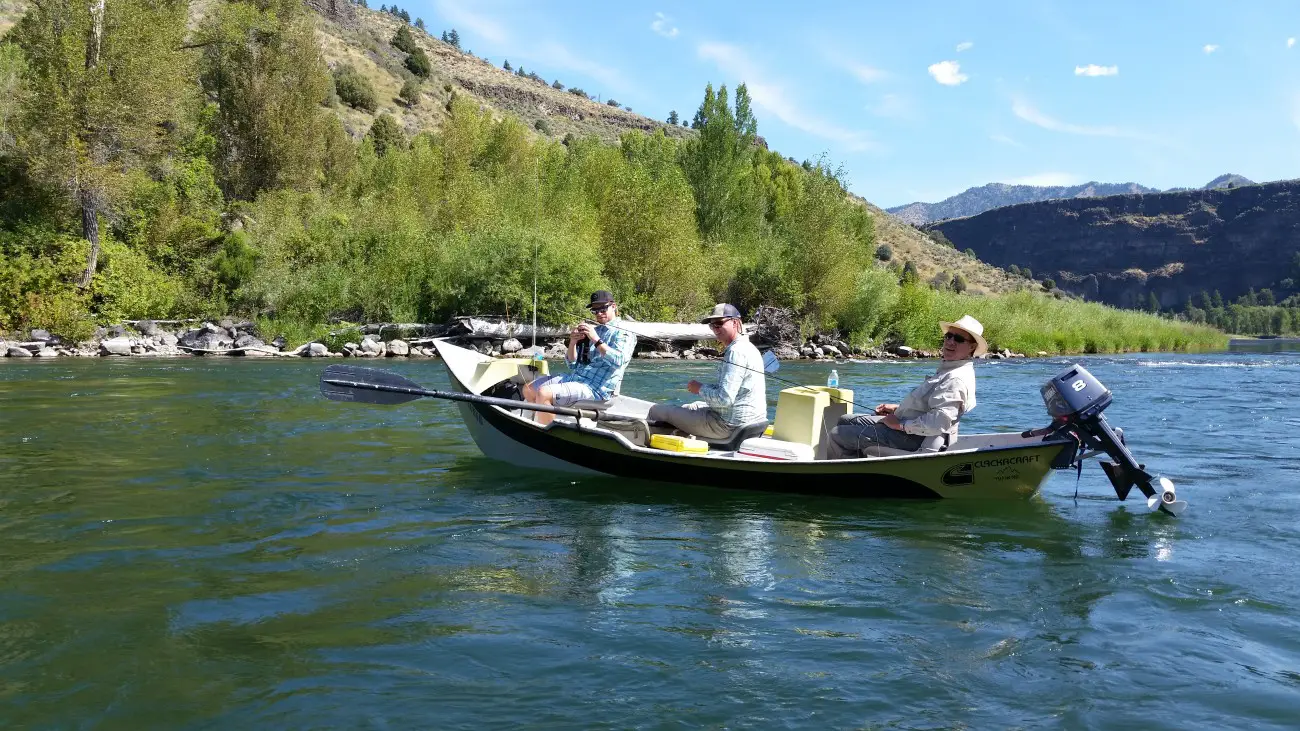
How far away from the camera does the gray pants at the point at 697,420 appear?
9.52 m

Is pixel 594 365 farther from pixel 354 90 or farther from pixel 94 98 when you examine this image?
pixel 354 90

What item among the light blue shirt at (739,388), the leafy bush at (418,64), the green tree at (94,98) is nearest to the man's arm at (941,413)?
the light blue shirt at (739,388)

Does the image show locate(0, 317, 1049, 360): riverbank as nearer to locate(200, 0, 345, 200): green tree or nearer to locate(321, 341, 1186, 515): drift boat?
locate(200, 0, 345, 200): green tree

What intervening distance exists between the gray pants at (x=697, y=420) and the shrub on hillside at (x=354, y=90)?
66911 mm

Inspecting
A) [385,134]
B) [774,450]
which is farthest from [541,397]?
[385,134]

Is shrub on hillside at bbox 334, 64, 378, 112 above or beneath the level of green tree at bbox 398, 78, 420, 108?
beneath

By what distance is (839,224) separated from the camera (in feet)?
141

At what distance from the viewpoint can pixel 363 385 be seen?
9.80 m

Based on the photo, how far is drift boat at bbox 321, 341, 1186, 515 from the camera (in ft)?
28.2

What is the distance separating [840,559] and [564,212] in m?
33.3

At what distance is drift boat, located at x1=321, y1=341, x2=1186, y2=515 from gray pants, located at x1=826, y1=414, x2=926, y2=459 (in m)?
0.13

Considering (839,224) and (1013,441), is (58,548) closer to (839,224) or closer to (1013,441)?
(1013,441)

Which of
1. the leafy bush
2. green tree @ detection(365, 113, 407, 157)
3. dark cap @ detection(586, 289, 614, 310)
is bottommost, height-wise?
dark cap @ detection(586, 289, 614, 310)

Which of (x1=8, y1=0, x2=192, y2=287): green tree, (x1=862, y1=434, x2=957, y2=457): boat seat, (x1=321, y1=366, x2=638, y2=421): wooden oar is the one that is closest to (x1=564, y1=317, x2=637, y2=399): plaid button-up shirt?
(x1=321, y1=366, x2=638, y2=421): wooden oar
